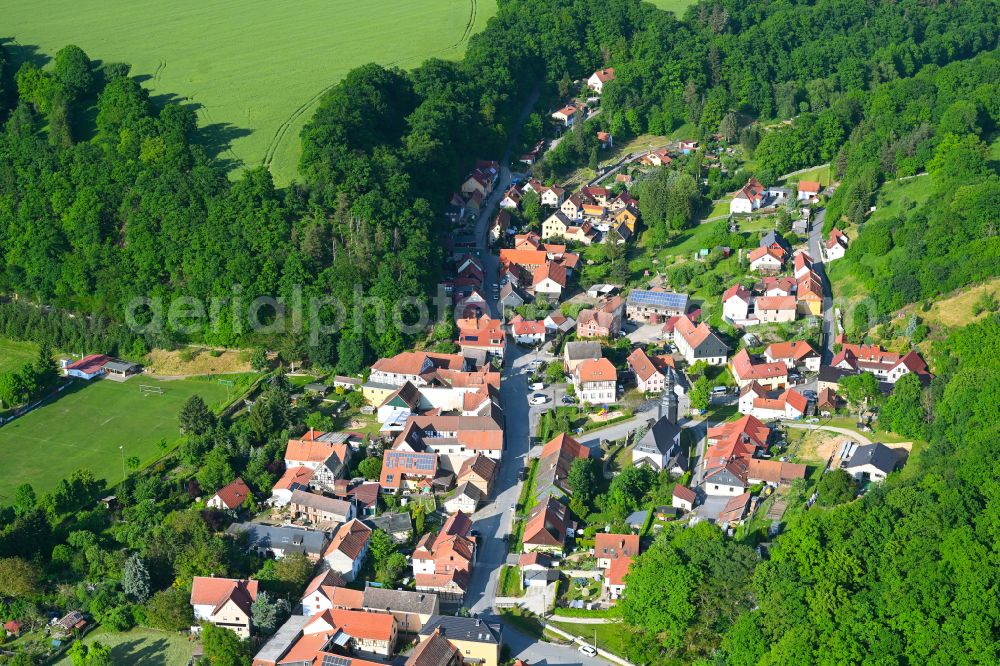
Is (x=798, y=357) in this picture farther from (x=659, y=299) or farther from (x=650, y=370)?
(x=659, y=299)

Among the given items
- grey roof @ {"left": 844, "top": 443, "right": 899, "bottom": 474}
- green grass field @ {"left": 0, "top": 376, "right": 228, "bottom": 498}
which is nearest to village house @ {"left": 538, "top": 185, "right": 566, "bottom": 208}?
green grass field @ {"left": 0, "top": 376, "right": 228, "bottom": 498}

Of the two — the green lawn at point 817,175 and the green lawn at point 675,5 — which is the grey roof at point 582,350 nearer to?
the green lawn at point 817,175

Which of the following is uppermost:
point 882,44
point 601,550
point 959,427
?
point 882,44

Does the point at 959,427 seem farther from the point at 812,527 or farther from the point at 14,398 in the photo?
the point at 14,398

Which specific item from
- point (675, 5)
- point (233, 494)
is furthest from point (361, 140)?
point (675, 5)

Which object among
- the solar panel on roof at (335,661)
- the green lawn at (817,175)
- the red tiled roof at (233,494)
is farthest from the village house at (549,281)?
the solar panel on roof at (335,661)

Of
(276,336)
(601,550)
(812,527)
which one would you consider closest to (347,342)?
(276,336)
